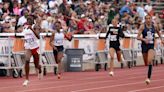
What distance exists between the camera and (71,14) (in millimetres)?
27438

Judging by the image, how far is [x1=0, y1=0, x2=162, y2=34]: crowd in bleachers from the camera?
2339 centimetres

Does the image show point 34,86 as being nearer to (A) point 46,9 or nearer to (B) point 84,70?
(B) point 84,70

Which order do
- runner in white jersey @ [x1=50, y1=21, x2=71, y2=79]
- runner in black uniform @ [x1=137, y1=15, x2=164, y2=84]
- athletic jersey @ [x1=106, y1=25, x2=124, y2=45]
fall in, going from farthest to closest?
athletic jersey @ [x1=106, y1=25, x2=124, y2=45], runner in white jersey @ [x1=50, y1=21, x2=71, y2=79], runner in black uniform @ [x1=137, y1=15, x2=164, y2=84]

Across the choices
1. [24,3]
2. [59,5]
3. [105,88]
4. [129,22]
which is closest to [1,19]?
[24,3]

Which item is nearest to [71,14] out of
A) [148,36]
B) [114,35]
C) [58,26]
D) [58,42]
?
[114,35]

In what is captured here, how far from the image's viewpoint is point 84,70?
2636 cm

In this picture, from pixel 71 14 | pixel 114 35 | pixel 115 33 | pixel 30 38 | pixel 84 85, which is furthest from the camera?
pixel 71 14

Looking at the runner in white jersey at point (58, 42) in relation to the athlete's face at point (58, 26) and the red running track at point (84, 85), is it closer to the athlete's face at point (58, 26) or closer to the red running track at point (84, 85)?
the athlete's face at point (58, 26)

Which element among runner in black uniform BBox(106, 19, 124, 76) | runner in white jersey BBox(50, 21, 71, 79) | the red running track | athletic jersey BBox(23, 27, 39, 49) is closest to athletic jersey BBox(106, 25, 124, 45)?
runner in black uniform BBox(106, 19, 124, 76)

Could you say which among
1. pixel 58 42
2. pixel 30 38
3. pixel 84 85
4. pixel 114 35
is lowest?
pixel 84 85

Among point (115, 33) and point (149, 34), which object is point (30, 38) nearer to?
point (149, 34)

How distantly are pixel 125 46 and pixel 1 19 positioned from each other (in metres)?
7.83

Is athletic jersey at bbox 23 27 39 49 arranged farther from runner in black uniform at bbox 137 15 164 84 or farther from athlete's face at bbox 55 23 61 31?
athlete's face at bbox 55 23 61 31

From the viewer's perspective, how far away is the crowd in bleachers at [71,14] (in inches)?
921
